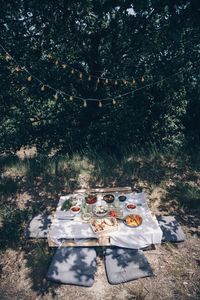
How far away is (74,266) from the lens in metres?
6.45

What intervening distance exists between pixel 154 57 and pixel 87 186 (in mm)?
5465

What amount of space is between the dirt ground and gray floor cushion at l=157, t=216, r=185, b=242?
0.16m

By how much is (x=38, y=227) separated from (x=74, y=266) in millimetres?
1832

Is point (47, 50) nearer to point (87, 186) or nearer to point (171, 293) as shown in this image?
point (87, 186)

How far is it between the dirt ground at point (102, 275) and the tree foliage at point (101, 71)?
4.72 m

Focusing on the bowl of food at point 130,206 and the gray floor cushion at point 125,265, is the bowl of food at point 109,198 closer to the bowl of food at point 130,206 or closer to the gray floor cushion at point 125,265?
the bowl of food at point 130,206

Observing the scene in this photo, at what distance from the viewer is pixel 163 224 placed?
7609mm

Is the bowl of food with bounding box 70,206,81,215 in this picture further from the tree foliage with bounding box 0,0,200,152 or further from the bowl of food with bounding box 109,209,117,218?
the tree foliage with bounding box 0,0,200,152

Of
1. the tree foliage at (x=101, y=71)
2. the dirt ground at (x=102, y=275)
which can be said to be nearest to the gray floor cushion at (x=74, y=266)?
the dirt ground at (x=102, y=275)

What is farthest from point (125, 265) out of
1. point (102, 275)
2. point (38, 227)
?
point (38, 227)

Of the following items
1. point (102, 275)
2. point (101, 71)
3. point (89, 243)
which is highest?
point (101, 71)

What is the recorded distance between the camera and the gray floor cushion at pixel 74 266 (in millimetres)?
6195

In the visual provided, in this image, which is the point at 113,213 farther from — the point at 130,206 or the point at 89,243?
the point at 89,243

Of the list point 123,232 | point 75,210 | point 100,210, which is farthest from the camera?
point 75,210
